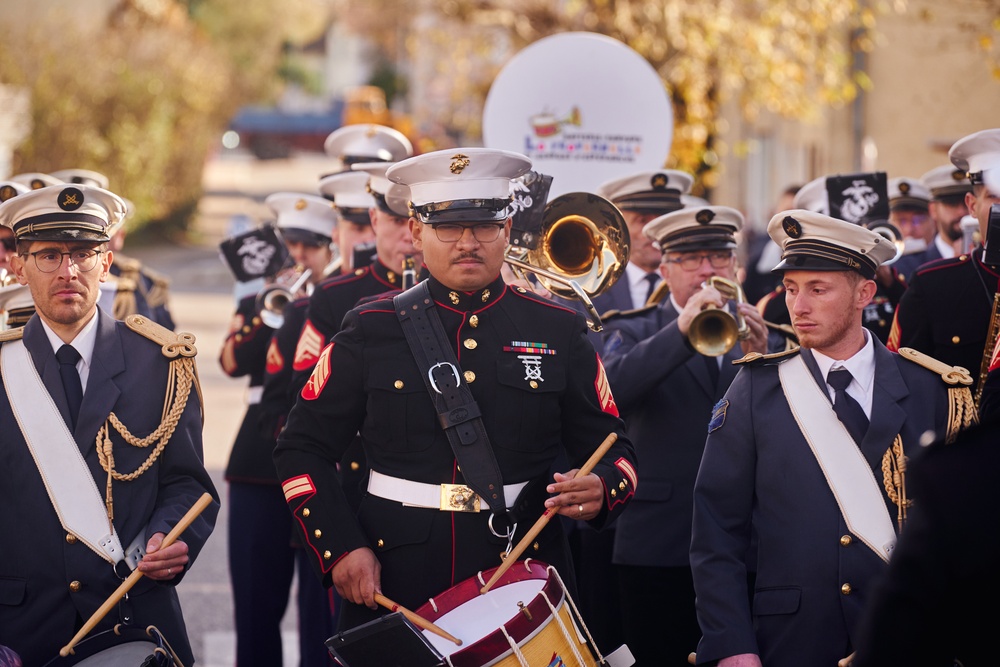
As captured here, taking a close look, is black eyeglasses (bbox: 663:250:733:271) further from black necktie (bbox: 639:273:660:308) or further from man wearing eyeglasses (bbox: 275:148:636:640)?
man wearing eyeglasses (bbox: 275:148:636:640)

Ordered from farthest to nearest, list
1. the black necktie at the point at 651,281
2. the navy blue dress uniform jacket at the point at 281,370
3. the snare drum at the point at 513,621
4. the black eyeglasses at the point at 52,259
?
the black necktie at the point at 651,281, the navy blue dress uniform jacket at the point at 281,370, the black eyeglasses at the point at 52,259, the snare drum at the point at 513,621

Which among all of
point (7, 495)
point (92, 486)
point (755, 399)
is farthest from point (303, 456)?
point (755, 399)

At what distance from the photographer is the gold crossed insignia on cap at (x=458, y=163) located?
429cm

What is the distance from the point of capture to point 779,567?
13.6 ft

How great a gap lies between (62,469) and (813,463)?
2.25 metres

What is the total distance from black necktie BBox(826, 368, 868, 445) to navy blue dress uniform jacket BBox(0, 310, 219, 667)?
78.2 inches

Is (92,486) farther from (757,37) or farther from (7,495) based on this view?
(757,37)

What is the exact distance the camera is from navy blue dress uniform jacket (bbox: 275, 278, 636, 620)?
4172 mm

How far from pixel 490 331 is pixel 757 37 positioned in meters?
12.1

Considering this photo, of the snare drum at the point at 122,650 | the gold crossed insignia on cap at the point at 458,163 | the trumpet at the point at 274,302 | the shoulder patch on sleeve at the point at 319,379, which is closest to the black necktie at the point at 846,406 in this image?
the gold crossed insignia on cap at the point at 458,163

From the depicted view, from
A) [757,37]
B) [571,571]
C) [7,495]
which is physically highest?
[757,37]

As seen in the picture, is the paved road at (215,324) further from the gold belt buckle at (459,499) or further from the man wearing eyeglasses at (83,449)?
the gold belt buckle at (459,499)

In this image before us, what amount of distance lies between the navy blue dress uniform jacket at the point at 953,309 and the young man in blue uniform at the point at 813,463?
118cm

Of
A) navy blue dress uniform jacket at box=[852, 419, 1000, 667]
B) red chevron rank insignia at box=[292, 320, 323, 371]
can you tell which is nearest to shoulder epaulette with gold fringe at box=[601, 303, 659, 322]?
red chevron rank insignia at box=[292, 320, 323, 371]
